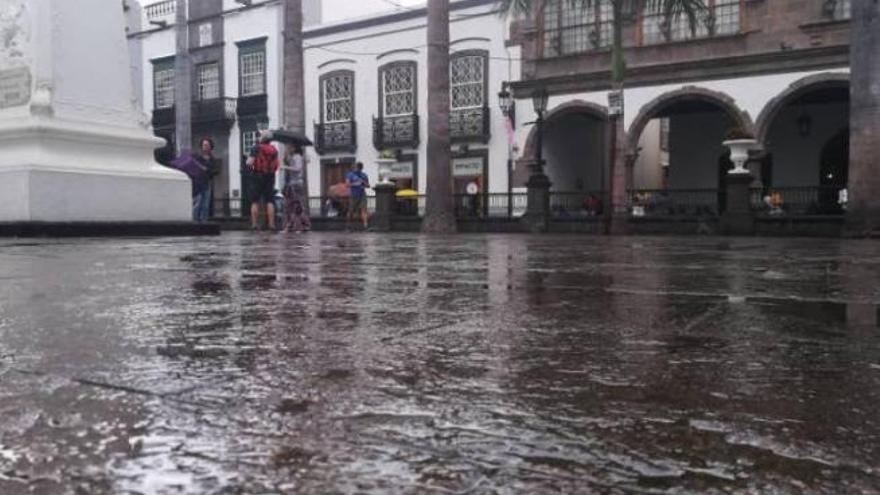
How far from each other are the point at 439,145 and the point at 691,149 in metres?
9.63

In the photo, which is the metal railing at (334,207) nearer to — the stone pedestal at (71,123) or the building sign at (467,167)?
the building sign at (467,167)

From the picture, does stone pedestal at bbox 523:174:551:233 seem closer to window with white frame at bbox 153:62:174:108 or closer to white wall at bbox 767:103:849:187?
white wall at bbox 767:103:849:187

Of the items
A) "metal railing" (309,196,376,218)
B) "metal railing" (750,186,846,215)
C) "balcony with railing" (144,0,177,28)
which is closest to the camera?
"metal railing" (750,186,846,215)

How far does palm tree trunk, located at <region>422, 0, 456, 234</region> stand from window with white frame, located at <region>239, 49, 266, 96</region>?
519 inches


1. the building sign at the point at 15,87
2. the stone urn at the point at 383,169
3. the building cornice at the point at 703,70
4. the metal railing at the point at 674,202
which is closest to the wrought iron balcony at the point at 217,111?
the stone urn at the point at 383,169

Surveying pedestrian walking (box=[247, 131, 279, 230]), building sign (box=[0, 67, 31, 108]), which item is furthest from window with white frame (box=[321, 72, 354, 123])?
building sign (box=[0, 67, 31, 108])

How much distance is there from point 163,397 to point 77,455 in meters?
0.33

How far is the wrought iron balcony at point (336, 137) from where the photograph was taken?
27.7 m

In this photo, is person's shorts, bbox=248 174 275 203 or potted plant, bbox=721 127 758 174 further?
potted plant, bbox=721 127 758 174

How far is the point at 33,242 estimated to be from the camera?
261 inches

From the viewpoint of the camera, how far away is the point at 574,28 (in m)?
23.0

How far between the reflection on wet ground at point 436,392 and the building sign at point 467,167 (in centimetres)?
2197

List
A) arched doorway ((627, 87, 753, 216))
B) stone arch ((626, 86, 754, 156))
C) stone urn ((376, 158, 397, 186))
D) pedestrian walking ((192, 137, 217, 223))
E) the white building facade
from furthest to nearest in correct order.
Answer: the white building facade → stone urn ((376, 158, 397, 186)) → stone arch ((626, 86, 754, 156)) → arched doorway ((627, 87, 753, 216)) → pedestrian walking ((192, 137, 217, 223))

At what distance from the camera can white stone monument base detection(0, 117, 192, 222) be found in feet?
24.3
